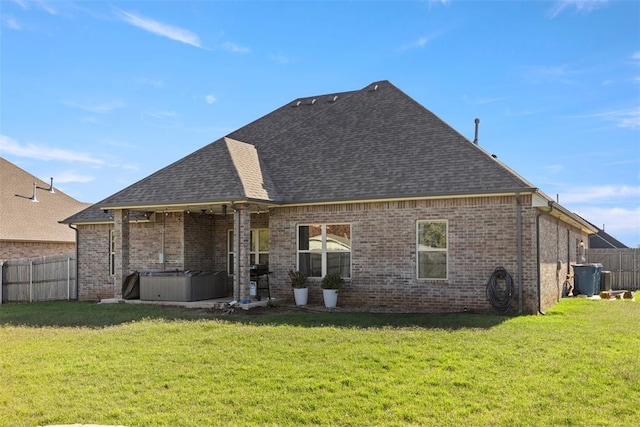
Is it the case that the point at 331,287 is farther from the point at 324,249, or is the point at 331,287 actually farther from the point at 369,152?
the point at 369,152

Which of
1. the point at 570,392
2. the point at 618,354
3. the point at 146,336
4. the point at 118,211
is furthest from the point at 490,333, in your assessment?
the point at 118,211

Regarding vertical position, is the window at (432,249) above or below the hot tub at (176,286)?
above

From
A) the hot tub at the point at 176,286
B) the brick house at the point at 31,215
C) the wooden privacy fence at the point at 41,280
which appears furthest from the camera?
the brick house at the point at 31,215

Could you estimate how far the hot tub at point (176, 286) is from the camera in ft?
51.9

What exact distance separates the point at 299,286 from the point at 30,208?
720 inches

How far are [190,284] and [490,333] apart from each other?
879 cm

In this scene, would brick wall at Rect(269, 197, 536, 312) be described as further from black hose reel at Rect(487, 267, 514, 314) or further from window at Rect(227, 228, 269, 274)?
window at Rect(227, 228, 269, 274)

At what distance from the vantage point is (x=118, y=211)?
17.1 meters

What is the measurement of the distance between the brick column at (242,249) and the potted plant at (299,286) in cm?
130

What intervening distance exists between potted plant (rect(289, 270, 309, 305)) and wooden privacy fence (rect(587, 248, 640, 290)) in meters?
17.3

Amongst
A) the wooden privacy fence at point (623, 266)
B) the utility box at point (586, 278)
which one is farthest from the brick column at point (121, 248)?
the wooden privacy fence at point (623, 266)

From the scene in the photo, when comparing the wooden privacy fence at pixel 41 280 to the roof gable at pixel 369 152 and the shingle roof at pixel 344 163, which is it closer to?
the shingle roof at pixel 344 163

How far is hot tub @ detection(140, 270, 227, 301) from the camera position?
15.8 m

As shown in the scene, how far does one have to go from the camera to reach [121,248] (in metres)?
17.0
